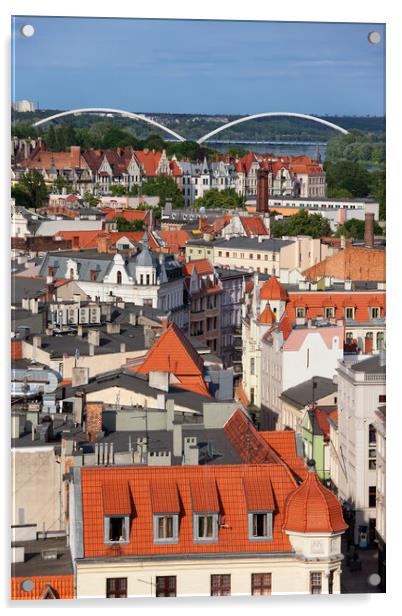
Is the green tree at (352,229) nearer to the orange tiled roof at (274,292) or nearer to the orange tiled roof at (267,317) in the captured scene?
the orange tiled roof at (274,292)

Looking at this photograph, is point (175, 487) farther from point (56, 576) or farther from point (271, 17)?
point (271, 17)

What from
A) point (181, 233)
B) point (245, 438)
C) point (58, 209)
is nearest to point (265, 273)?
point (181, 233)

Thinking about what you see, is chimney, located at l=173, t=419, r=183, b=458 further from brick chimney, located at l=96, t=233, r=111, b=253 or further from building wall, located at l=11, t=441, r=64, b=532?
brick chimney, located at l=96, t=233, r=111, b=253

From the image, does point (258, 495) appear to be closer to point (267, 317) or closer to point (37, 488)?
point (37, 488)

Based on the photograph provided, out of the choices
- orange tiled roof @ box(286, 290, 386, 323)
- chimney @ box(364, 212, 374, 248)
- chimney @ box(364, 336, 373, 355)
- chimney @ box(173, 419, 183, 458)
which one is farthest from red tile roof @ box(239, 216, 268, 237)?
chimney @ box(173, 419, 183, 458)

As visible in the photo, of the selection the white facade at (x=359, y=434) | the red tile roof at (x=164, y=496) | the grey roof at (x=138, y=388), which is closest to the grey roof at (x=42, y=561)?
the red tile roof at (x=164, y=496)

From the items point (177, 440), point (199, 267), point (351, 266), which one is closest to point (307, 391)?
point (177, 440)

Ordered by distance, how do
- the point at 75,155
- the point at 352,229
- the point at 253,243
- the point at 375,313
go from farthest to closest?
the point at 75,155 < the point at 352,229 < the point at 253,243 < the point at 375,313
